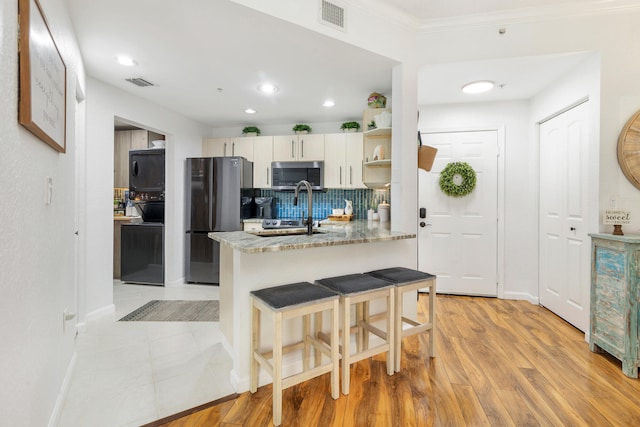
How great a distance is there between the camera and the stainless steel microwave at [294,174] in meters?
4.25

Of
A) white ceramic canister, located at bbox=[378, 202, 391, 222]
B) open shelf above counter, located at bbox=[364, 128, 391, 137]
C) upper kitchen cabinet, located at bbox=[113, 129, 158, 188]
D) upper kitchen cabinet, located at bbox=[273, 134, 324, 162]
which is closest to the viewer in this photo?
open shelf above counter, located at bbox=[364, 128, 391, 137]

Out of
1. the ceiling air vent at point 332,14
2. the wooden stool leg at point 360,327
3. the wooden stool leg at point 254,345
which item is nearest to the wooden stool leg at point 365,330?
the wooden stool leg at point 360,327

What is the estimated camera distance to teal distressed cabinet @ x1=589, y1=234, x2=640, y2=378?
76.8 inches

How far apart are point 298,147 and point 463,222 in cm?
243

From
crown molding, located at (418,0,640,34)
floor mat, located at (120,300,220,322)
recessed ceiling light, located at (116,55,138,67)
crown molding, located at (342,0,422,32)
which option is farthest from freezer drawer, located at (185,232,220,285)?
crown molding, located at (418,0,640,34)

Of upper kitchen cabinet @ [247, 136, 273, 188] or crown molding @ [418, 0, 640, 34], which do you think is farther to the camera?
upper kitchen cabinet @ [247, 136, 273, 188]

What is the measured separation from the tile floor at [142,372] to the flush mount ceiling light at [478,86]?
3321mm

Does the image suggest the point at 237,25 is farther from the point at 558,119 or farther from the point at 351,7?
the point at 558,119

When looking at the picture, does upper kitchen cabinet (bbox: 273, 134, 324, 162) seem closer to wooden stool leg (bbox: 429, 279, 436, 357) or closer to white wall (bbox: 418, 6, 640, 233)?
white wall (bbox: 418, 6, 640, 233)

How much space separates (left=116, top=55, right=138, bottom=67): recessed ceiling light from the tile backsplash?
2.47 metres

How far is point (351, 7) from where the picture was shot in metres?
2.25

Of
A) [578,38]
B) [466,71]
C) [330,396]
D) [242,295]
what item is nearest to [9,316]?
[242,295]

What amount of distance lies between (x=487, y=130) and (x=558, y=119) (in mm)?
679

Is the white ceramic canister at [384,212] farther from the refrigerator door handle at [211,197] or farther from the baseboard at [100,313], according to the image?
the baseboard at [100,313]
